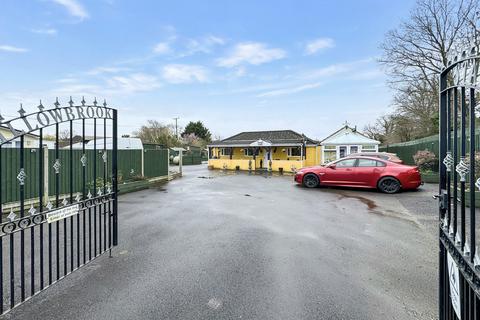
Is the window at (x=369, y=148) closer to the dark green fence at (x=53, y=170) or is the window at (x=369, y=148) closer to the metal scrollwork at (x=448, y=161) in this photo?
the dark green fence at (x=53, y=170)

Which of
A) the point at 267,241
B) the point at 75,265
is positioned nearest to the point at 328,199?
the point at 267,241

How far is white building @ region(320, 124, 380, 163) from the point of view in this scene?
20875 mm

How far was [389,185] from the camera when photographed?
32.4ft

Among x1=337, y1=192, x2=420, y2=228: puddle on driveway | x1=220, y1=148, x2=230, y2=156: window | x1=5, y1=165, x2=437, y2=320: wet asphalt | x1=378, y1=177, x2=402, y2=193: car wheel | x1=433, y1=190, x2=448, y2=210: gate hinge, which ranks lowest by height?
x1=5, y1=165, x2=437, y2=320: wet asphalt

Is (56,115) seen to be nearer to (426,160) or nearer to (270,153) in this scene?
(426,160)

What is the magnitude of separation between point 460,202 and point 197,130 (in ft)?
166

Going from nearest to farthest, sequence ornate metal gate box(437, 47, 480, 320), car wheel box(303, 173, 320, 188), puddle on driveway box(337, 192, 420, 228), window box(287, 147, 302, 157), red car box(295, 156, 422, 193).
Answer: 1. ornate metal gate box(437, 47, 480, 320)
2. puddle on driveway box(337, 192, 420, 228)
3. red car box(295, 156, 422, 193)
4. car wheel box(303, 173, 320, 188)
5. window box(287, 147, 302, 157)

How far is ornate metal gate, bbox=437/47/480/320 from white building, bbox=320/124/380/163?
20.2m

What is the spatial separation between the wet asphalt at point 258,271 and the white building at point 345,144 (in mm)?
15648

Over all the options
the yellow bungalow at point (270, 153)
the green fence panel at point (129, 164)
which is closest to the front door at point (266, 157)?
the yellow bungalow at point (270, 153)

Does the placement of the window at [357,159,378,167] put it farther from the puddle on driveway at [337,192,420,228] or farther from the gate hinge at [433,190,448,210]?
the gate hinge at [433,190,448,210]

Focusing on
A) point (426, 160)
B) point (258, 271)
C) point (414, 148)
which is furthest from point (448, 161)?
point (414, 148)

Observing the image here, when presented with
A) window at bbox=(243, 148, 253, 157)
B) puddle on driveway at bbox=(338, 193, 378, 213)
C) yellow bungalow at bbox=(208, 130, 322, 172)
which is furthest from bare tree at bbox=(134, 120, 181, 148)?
puddle on driveway at bbox=(338, 193, 378, 213)

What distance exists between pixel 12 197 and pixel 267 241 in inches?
302
